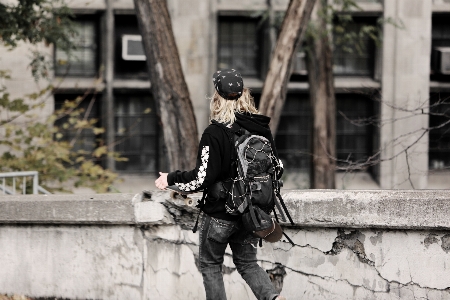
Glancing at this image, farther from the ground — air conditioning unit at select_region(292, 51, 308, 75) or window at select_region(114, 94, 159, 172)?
air conditioning unit at select_region(292, 51, 308, 75)

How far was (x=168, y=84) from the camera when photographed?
28.3ft

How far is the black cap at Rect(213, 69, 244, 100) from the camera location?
5047 millimetres

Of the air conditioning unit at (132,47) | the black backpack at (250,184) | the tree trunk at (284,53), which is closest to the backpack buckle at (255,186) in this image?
the black backpack at (250,184)

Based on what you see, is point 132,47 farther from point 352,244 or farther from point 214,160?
point 214,160

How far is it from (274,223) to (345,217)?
0.83 m

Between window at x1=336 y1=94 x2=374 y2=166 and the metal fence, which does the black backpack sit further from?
window at x1=336 y1=94 x2=374 y2=166

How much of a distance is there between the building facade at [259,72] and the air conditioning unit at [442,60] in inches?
0.7

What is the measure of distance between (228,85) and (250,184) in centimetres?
65

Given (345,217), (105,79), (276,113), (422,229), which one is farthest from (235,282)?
(105,79)

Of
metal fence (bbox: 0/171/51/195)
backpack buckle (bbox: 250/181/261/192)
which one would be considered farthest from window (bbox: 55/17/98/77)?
backpack buckle (bbox: 250/181/261/192)

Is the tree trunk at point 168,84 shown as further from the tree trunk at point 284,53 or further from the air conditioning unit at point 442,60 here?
the air conditioning unit at point 442,60

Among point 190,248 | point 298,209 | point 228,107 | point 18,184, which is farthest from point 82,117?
point 228,107

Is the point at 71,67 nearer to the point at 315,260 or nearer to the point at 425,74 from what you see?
the point at 425,74

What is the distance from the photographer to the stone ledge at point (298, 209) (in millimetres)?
5582
